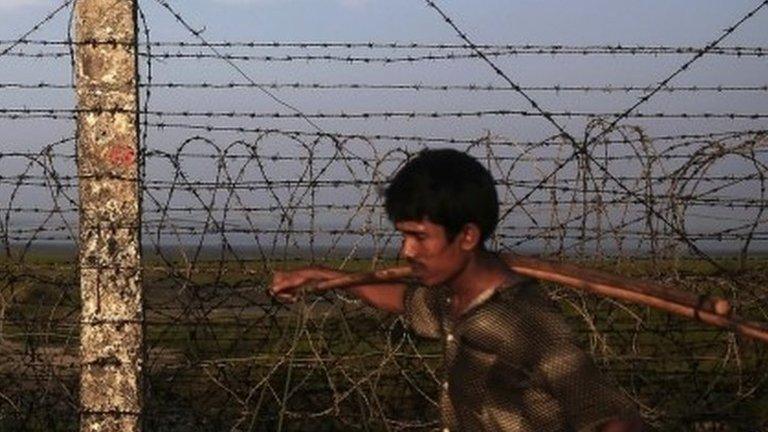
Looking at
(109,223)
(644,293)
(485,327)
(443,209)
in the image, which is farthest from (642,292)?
(109,223)

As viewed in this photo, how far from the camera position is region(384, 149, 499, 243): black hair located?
10.8ft

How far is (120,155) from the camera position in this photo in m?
6.33

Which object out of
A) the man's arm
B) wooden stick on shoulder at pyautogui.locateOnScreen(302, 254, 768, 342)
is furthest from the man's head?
the man's arm

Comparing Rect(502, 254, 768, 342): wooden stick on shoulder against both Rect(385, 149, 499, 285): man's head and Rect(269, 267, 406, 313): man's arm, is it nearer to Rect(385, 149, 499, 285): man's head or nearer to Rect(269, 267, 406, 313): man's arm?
Rect(385, 149, 499, 285): man's head

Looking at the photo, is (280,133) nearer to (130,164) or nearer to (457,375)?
(130,164)

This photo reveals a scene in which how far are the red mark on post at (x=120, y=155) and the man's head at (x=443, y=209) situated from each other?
122 inches

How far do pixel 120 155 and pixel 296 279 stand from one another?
2.64 m

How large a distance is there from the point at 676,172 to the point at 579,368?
149 inches

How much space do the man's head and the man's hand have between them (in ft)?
1.64

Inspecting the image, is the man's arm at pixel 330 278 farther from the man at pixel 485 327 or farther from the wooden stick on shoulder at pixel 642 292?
the man at pixel 485 327

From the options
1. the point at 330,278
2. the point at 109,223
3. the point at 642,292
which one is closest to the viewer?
the point at 642,292

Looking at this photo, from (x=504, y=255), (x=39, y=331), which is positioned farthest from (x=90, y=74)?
(x=504, y=255)

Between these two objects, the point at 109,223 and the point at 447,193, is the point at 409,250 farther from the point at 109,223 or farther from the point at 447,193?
the point at 109,223

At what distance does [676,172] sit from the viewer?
6824 mm
